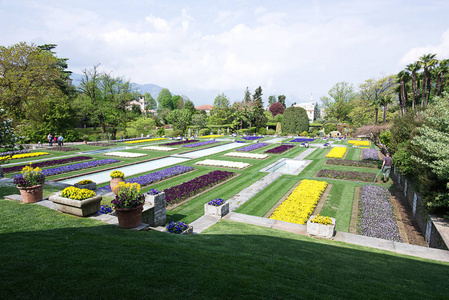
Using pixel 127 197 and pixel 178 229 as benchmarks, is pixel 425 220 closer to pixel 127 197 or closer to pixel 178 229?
pixel 178 229

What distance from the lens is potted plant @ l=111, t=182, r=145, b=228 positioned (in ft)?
22.1

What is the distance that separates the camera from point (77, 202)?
7301 millimetres

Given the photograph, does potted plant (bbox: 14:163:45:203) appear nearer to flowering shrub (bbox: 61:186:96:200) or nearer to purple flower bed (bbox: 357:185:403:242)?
flowering shrub (bbox: 61:186:96:200)

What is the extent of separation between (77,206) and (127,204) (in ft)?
6.36

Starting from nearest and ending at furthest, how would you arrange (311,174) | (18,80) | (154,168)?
(311,174) < (154,168) < (18,80)

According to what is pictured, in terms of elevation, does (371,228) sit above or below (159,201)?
below

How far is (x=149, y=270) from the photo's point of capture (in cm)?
424

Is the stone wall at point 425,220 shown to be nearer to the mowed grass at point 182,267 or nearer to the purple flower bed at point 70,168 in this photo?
the mowed grass at point 182,267

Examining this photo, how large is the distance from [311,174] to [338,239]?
1116cm

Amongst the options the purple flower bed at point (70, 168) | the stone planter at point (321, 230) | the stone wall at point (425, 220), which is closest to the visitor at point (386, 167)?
the stone wall at point (425, 220)

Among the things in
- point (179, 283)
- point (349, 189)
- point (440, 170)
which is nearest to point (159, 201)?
point (179, 283)

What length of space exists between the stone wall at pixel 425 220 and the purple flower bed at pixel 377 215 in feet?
2.87

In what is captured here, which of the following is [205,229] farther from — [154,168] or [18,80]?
[18,80]

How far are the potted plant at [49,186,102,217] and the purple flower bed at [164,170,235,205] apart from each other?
4504mm
